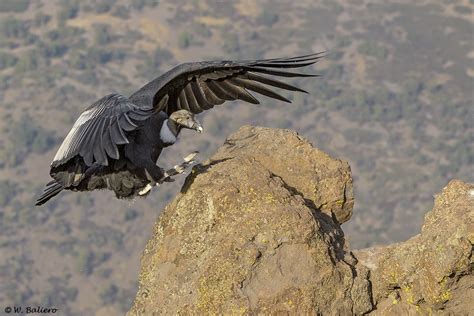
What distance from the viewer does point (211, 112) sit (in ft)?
422

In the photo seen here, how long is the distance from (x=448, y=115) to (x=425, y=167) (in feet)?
59.4

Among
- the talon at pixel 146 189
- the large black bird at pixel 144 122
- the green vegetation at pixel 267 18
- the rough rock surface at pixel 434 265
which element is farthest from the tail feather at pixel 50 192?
the green vegetation at pixel 267 18

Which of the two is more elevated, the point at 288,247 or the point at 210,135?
the point at 288,247

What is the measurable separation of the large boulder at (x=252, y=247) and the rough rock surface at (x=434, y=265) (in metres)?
0.29

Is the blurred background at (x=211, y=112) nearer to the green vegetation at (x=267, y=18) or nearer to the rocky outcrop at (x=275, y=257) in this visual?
the green vegetation at (x=267, y=18)

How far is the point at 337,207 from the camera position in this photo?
12.8 metres

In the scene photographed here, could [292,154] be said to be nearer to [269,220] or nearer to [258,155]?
[258,155]

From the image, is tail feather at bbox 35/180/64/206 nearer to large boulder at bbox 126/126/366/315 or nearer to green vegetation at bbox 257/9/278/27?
large boulder at bbox 126/126/366/315

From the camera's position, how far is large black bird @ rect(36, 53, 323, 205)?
39.8 feet

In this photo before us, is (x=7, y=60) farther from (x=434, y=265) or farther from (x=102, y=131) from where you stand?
(x=434, y=265)

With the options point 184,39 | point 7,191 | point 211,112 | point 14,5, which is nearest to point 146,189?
point 7,191

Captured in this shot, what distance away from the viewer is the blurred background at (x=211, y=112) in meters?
102

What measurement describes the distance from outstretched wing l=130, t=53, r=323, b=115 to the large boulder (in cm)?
168

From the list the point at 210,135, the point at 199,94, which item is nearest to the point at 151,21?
the point at 210,135
